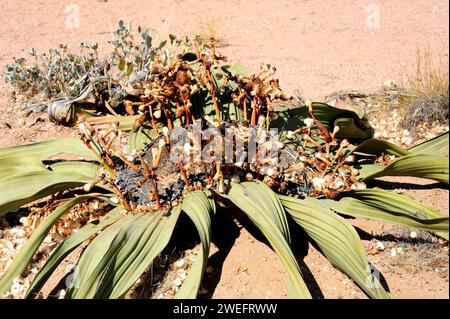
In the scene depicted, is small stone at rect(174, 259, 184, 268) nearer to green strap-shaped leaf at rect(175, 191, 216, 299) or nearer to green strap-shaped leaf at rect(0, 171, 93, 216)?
green strap-shaped leaf at rect(175, 191, 216, 299)

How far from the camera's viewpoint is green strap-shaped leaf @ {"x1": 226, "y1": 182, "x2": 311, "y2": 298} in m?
1.38

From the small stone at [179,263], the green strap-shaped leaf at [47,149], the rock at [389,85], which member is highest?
the rock at [389,85]

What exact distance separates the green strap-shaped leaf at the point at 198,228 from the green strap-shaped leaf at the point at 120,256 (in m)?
0.06

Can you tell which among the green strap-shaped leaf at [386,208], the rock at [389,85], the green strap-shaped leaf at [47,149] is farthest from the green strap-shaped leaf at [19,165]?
the rock at [389,85]

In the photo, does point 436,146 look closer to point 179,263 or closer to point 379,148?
point 379,148

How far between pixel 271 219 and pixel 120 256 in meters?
0.44

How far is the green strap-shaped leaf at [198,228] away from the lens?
1351 mm

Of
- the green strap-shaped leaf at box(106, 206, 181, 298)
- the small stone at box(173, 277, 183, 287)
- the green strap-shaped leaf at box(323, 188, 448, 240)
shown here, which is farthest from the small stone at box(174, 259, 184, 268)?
the green strap-shaped leaf at box(323, 188, 448, 240)

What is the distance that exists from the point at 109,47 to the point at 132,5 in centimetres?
73

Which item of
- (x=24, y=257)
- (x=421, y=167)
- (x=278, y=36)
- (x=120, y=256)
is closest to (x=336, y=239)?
(x=421, y=167)

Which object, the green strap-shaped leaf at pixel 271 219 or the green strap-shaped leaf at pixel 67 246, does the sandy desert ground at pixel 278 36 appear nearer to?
the green strap-shaped leaf at pixel 271 219
